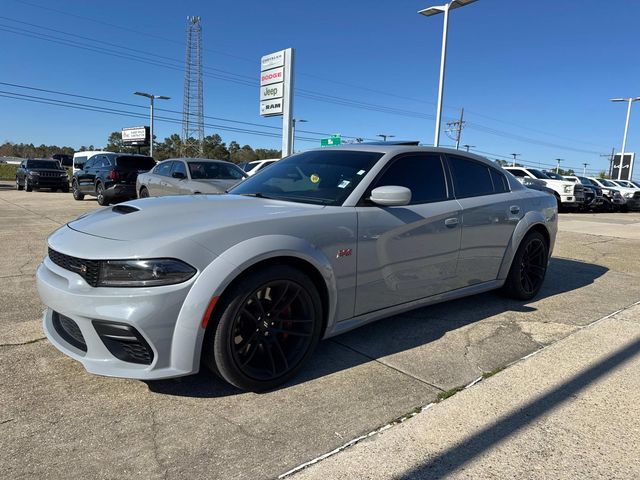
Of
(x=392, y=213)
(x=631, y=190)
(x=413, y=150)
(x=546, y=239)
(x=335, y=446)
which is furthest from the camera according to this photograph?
(x=631, y=190)

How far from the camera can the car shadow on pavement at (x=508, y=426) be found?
210 centimetres

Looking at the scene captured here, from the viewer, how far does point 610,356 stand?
3.45 metres

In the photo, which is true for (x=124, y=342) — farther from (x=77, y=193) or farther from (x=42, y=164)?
(x=42, y=164)

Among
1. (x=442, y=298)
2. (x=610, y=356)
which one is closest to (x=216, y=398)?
(x=442, y=298)

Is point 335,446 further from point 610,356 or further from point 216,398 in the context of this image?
point 610,356

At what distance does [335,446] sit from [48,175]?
23.7m

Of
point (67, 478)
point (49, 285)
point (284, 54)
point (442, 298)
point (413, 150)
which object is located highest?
point (284, 54)

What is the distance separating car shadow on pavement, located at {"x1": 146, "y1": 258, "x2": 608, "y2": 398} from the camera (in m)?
2.80

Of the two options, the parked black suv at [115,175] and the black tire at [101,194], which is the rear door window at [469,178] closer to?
the parked black suv at [115,175]

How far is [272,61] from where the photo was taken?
16859 millimetres

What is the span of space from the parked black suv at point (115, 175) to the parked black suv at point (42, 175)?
26.9 feet

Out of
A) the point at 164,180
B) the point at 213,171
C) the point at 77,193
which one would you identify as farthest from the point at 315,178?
the point at 77,193

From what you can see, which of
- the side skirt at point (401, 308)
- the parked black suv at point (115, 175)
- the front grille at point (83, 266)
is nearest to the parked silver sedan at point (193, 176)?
the parked black suv at point (115, 175)

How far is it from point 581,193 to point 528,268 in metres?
17.9
